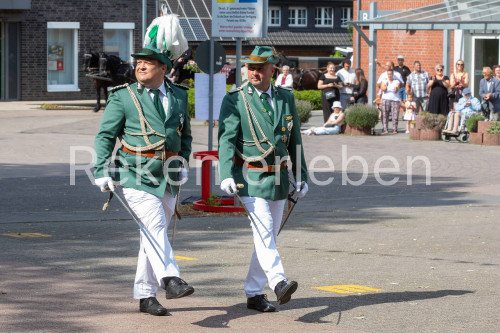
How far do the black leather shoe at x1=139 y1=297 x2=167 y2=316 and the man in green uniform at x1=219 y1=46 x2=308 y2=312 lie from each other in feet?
2.03

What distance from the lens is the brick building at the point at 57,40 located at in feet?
122

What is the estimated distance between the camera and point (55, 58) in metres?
38.9

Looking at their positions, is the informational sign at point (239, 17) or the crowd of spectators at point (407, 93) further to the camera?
the crowd of spectators at point (407, 93)

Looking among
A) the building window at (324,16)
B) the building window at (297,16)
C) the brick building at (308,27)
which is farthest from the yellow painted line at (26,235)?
the building window at (324,16)

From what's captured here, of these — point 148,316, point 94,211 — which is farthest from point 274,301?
point 94,211

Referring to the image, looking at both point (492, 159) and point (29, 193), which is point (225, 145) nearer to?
point (29, 193)

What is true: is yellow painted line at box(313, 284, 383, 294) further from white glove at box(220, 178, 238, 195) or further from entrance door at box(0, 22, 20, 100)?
entrance door at box(0, 22, 20, 100)

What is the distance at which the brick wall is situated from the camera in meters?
33.4

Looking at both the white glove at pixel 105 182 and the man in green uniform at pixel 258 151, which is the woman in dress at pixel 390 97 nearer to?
the man in green uniform at pixel 258 151

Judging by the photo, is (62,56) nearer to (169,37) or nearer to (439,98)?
(439,98)

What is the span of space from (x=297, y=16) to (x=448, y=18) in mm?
44159

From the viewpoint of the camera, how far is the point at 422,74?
82.9 feet

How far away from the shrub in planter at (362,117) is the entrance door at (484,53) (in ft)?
31.4

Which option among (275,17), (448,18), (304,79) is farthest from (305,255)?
(275,17)
